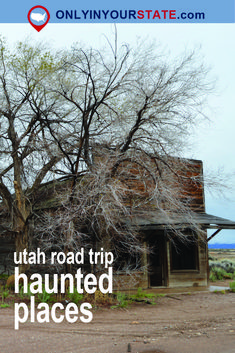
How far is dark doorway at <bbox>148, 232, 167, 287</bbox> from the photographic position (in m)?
16.2

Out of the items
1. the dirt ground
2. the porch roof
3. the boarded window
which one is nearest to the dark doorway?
the boarded window

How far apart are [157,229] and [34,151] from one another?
5.56 meters

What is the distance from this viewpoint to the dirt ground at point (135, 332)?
712cm

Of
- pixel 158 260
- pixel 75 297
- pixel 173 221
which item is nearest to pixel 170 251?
pixel 158 260

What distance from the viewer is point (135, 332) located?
27.7ft

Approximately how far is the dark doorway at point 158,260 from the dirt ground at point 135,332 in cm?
448

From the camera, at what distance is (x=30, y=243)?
51.8 ft

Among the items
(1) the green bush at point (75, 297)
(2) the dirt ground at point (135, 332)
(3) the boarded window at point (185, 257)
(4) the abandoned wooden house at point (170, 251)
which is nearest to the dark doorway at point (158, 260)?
(4) the abandoned wooden house at point (170, 251)

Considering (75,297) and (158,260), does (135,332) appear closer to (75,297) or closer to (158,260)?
(75,297)

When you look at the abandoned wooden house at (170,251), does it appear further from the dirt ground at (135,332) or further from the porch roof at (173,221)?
the dirt ground at (135,332)

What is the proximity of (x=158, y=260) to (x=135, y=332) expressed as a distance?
27.6 feet

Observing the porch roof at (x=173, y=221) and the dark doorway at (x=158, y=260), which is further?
the dark doorway at (x=158, y=260)

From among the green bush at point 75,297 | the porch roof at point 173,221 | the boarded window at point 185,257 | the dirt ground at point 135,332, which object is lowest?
the dirt ground at point 135,332

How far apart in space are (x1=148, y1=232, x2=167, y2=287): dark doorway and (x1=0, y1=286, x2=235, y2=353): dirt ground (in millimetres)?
4484
